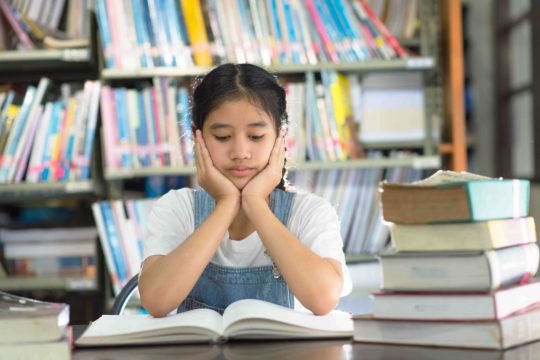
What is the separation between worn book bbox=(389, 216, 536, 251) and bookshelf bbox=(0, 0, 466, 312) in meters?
1.59

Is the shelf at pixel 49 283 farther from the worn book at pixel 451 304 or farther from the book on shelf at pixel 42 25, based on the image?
the worn book at pixel 451 304

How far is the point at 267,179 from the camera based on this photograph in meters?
1.50

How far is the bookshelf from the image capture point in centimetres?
265

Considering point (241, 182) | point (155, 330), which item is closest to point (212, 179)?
point (241, 182)

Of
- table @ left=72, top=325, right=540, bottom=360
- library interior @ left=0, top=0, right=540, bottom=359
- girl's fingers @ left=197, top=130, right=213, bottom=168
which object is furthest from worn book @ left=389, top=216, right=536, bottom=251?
library interior @ left=0, top=0, right=540, bottom=359

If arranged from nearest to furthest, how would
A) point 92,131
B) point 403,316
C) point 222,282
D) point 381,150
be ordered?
1. point 403,316
2. point 222,282
3. point 92,131
4. point 381,150

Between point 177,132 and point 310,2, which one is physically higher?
point 310,2

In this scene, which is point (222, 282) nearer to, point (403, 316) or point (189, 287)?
point (189, 287)

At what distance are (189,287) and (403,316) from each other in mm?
497

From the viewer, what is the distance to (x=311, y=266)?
1319 millimetres

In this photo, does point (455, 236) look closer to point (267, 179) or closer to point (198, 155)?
point (267, 179)

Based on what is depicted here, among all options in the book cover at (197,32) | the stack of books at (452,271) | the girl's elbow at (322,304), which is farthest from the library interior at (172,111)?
the stack of books at (452,271)

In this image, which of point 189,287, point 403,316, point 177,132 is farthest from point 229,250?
point 177,132

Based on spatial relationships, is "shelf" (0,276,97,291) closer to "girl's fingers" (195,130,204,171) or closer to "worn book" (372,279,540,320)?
"girl's fingers" (195,130,204,171)
